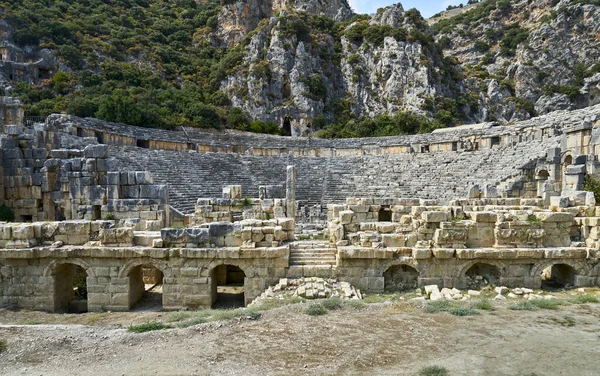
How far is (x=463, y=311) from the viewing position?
7.20m

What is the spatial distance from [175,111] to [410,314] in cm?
3776

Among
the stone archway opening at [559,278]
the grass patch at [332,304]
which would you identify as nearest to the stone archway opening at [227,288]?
the grass patch at [332,304]

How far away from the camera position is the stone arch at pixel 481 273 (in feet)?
31.1

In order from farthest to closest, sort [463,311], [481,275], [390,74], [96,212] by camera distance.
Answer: [390,74] → [96,212] → [481,275] → [463,311]

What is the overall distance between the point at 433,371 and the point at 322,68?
166 ft

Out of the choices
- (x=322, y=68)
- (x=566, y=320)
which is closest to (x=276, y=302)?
(x=566, y=320)

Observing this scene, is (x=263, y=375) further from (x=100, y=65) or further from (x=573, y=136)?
(x=100, y=65)

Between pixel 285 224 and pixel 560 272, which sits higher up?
pixel 285 224

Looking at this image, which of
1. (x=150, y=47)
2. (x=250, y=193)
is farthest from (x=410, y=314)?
(x=150, y=47)

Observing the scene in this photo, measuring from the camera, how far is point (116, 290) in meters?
9.30

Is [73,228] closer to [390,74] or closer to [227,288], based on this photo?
[227,288]

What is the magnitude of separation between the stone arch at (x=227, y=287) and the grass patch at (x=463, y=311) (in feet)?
16.5

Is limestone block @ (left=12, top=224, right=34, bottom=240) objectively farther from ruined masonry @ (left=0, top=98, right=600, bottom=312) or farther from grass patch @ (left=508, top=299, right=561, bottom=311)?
grass patch @ (left=508, top=299, right=561, bottom=311)

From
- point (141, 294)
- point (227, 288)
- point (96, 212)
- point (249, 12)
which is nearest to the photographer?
point (141, 294)
